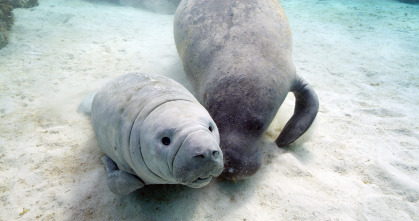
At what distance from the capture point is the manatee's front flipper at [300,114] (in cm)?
337

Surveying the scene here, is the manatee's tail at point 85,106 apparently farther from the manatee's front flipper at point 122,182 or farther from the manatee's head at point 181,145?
the manatee's head at point 181,145

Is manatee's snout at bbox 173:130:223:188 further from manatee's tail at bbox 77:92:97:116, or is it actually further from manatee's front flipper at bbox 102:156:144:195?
manatee's tail at bbox 77:92:97:116

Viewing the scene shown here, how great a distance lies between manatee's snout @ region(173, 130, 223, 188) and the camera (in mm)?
1531

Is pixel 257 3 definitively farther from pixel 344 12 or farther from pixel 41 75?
pixel 344 12

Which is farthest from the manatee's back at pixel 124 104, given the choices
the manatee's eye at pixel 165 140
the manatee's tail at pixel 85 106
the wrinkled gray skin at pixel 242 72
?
the manatee's tail at pixel 85 106

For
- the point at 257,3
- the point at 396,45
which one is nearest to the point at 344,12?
the point at 396,45

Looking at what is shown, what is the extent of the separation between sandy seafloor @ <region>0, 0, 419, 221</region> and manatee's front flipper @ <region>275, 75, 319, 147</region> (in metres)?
0.22

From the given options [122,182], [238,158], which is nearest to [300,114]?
[238,158]

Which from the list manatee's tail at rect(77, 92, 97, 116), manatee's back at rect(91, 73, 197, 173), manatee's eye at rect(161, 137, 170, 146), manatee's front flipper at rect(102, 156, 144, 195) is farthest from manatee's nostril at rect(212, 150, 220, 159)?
manatee's tail at rect(77, 92, 97, 116)

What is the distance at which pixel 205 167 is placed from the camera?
5.31ft

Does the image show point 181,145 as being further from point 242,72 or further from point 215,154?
point 242,72

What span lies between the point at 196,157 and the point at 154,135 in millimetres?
393

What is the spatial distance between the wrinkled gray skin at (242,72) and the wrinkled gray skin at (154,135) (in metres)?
0.77

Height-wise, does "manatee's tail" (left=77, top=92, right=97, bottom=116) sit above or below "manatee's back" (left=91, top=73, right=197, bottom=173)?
below
